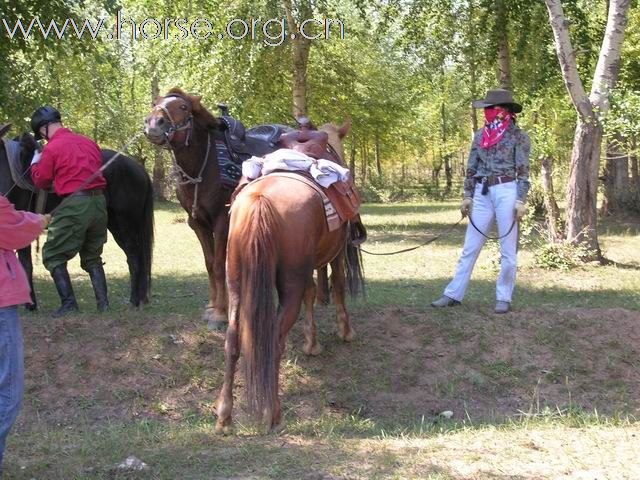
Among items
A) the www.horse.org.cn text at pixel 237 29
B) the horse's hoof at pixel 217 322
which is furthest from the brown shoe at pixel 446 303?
the www.horse.org.cn text at pixel 237 29

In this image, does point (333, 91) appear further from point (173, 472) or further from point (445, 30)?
point (173, 472)

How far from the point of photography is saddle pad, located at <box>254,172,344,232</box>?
19.1 feet

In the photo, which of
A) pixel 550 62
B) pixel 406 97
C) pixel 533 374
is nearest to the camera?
pixel 533 374

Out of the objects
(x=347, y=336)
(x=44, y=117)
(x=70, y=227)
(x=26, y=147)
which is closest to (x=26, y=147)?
(x=26, y=147)

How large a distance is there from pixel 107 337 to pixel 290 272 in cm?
268

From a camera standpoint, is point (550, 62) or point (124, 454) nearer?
point (124, 454)

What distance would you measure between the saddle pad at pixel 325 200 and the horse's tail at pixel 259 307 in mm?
Answer: 557

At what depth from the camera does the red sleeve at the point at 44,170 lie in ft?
25.2

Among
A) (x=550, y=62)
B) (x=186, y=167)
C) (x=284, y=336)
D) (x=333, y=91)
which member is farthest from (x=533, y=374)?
(x=333, y=91)

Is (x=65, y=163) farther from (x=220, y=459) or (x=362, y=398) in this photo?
(x=220, y=459)

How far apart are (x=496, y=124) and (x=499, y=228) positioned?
107 centimetres

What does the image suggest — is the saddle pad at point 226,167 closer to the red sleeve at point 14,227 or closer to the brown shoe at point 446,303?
the brown shoe at point 446,303

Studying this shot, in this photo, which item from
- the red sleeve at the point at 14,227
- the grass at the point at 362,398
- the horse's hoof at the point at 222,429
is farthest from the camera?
the horse's hoof at the point at 222,429

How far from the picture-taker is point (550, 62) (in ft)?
50.2
